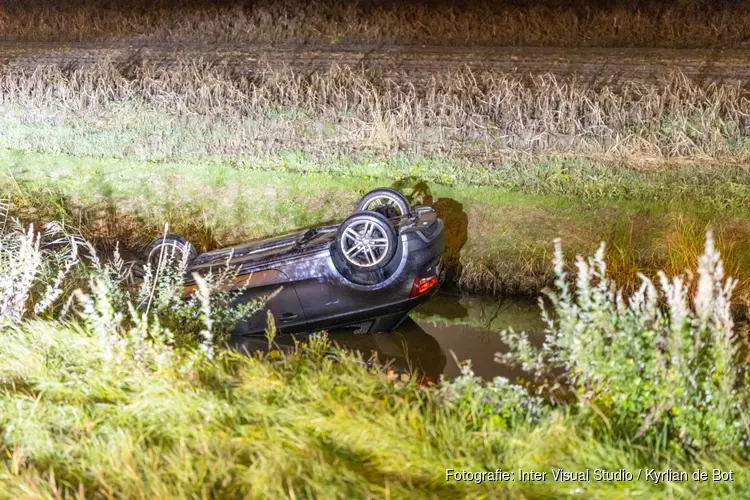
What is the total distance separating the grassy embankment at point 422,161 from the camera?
10.8 metres

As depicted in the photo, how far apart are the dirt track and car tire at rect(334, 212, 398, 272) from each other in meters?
7.87

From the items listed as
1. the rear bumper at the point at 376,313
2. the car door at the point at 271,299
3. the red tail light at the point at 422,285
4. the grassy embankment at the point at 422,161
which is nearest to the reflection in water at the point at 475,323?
the grassy embankment at the point at 422,161

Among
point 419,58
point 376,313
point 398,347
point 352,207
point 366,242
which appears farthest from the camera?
point 419,58

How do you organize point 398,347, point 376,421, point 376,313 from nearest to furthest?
point 376,421, point 376,313, point 398,347

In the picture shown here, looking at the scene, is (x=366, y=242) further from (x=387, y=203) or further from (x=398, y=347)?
(x=398, y=347)

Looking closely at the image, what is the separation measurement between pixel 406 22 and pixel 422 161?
25.3 ft

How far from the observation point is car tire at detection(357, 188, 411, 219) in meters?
9.77

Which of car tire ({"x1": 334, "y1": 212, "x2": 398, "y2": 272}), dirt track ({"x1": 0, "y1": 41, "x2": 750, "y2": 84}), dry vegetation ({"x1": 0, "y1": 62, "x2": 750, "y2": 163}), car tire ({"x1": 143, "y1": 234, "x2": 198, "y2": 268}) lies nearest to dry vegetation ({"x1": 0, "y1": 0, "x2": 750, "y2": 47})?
dirt track ({"x1": 0, "y1": 41, "x2": 750, "y2": 84})

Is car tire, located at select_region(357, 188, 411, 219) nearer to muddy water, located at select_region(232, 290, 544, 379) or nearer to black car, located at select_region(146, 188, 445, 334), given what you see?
black car, located at select_region(146, 188, 445, 334)

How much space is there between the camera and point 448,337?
10.2 metres

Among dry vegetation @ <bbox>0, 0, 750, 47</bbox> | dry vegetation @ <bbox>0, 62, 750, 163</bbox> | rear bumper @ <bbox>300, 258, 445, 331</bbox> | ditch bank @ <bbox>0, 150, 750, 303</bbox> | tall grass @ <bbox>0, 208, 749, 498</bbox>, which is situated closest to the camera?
tall grass @ <bbox>0, 208, 749, 498</bbox>

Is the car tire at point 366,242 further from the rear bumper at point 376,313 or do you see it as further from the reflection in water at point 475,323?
the reflection in water at point 475,323

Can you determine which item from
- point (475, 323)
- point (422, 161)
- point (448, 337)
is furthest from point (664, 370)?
point (422, 161)

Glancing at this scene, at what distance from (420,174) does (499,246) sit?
1710 millimetres
